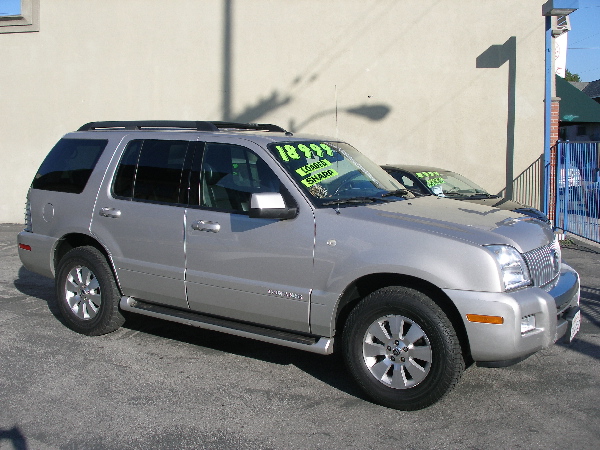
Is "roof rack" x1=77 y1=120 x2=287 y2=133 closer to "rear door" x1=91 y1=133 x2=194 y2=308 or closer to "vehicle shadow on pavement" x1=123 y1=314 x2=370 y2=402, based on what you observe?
"rear door" x1=91 y1=133 x2=194 y2=308

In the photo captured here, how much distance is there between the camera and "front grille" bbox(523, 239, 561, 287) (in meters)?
4.33

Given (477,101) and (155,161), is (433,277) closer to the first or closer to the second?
(155,161)

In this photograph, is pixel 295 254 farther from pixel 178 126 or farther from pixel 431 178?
pixel 431 178

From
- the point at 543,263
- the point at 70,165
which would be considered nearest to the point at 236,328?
the point at 543,263

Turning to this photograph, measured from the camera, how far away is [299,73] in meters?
13.1

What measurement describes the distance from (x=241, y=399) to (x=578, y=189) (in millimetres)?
8828

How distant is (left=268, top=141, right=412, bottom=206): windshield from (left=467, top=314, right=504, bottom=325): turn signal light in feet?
4.24

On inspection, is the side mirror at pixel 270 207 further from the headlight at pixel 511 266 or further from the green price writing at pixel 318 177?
the headlight at pixel 511 266

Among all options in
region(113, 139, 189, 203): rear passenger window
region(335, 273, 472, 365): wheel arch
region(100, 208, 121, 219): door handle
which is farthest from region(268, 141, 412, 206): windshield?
region(100, 208, 121, 219): door handle

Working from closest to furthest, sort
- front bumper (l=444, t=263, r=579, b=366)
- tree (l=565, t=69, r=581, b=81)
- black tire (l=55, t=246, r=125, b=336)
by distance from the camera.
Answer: front bumper (l=444, t=263, r=579, b=366) → black tire (l=55, t=246, r=125, b=336) → tree (l=565, t=69, r=581, b=81)

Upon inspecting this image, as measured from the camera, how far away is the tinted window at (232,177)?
195 inches

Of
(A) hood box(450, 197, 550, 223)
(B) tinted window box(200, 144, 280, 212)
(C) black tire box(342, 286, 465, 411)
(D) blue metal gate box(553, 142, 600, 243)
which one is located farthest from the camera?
(D) blue metal gate box(553, 142, 600, 243)

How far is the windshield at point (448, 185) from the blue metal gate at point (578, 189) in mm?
2118

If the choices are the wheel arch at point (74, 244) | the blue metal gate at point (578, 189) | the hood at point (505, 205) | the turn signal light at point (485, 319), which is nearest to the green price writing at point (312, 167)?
the turn signal light at point (485, 319)
